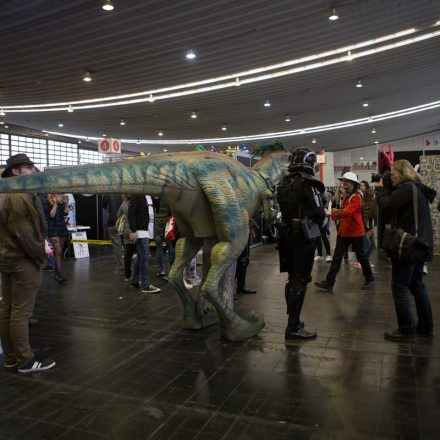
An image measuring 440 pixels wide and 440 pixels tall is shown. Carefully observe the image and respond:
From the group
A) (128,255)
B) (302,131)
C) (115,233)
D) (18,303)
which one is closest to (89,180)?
(18,303)

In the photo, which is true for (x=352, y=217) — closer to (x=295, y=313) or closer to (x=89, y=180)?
(x=295, y=313)

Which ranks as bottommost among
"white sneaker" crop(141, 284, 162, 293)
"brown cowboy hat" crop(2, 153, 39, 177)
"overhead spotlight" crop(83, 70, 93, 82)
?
"white sneaker" crop(141, 284, 162, 293)

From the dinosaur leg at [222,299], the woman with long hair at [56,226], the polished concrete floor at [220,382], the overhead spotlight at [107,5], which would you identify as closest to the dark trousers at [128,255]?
the woman with long hair at [56,226]

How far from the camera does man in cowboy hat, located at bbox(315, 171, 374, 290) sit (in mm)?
5844

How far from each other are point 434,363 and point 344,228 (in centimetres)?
287

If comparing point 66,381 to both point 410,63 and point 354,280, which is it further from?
point 410,63

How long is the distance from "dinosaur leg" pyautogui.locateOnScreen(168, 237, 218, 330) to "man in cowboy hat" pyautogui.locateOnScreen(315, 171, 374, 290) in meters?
2.39

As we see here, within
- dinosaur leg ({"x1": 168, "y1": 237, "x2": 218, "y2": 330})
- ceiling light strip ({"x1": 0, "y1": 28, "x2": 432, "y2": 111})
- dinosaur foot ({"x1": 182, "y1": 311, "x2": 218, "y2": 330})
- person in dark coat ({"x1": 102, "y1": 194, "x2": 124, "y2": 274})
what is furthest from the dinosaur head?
ceiling light strip ({"x1": 0, "y1": 28, "x2": 432, "y2": 111})

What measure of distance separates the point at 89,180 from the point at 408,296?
9.41 feet

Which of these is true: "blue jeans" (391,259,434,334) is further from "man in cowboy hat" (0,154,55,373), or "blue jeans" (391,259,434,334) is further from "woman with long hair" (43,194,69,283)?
"woman with long hair" (43,194,69,283)

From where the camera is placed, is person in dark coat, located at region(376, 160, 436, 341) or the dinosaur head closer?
person in dark coat, located at region(376, 160, 436, 341)

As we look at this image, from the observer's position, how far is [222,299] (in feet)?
12.4

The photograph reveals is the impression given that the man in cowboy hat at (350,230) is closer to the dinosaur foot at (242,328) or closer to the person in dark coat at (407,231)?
the person in dark coat at (407,231)

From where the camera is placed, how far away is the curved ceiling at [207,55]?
7211 mm
